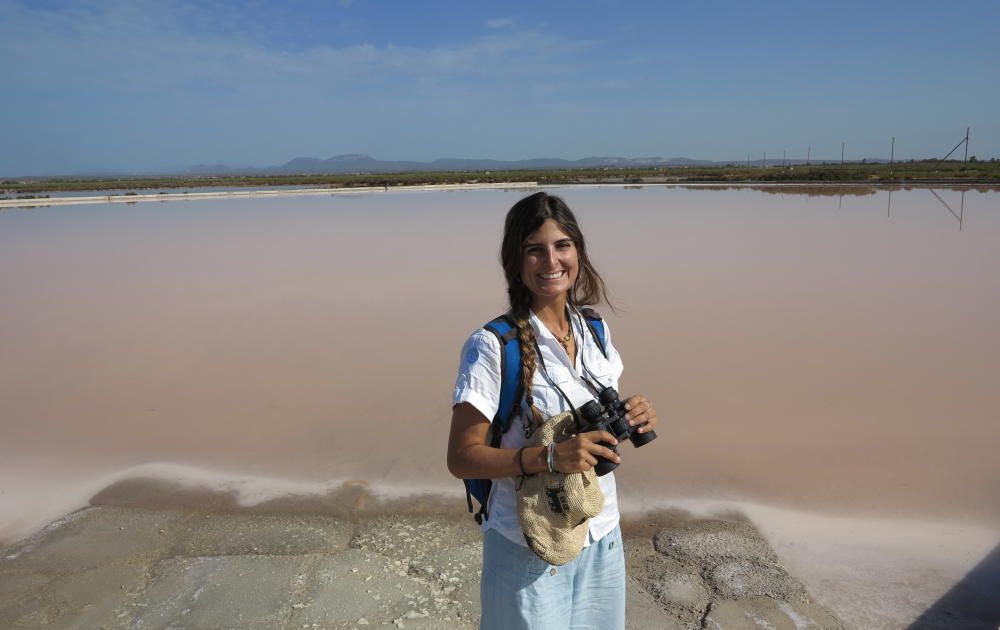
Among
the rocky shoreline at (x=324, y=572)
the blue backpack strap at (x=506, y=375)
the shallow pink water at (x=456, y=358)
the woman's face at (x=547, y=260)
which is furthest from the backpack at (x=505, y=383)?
the shallow pink water at (x=456, y=358)

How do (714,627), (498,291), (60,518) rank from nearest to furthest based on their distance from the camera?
(714,627), (60,518), (498,291)

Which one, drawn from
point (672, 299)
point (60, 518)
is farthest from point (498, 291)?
point (60, 518)

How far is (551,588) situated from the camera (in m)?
1.63

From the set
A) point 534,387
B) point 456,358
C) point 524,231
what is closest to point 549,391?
point 534,387

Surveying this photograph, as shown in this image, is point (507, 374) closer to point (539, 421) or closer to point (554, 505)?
point (539, 421)

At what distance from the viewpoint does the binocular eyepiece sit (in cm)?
158

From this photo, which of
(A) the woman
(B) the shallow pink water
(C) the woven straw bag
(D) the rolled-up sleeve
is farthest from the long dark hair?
(B) the shallow pink water

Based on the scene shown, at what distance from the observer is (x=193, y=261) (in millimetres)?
13711

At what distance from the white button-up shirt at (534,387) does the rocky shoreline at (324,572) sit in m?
1.38

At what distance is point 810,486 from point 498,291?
6.00 metres

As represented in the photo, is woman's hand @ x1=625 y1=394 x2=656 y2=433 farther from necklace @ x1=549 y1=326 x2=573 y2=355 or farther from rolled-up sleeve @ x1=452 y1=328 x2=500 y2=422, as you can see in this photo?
rolled-up sleeve @ x1=452 y1=328 x2=500 y2=422

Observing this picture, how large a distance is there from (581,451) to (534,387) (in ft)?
0.66

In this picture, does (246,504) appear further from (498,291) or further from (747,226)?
(747,226)

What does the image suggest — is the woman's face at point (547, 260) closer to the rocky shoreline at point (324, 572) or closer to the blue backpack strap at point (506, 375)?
the blue backpack strap at point (506, 375)
